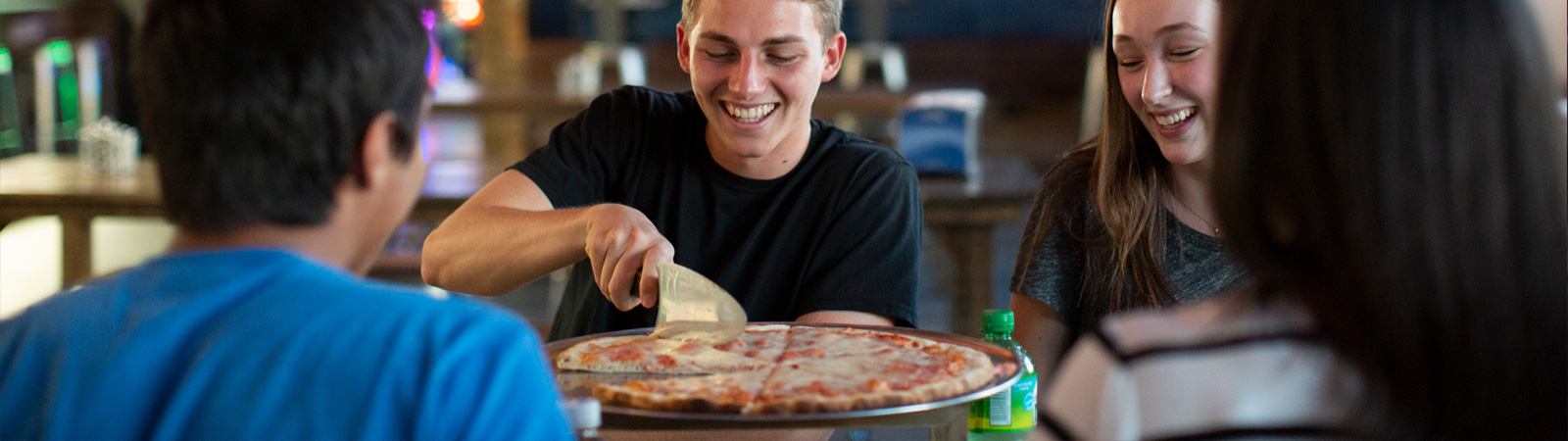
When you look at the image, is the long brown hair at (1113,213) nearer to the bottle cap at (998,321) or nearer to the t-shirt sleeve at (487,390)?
the bottle cap at (998,321)

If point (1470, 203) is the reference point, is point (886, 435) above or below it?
below

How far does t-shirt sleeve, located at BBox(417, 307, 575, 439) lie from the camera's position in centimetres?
75

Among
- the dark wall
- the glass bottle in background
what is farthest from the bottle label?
the dark wall

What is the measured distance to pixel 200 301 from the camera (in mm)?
781

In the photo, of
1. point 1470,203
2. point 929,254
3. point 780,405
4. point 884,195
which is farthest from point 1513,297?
point 929,254

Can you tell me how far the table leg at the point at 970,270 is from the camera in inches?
126

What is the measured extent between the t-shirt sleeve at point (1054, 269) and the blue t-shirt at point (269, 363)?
1118 millimetres

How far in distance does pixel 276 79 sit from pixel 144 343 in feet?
0.63

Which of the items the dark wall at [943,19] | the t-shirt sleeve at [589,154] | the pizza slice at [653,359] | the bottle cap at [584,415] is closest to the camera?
the bottle cap at [584,415]

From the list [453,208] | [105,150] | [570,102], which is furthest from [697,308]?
[570,102]

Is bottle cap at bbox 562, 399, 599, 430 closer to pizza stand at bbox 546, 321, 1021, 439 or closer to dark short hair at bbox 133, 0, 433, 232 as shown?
pizza stand at bbox 546, 321, 1021, 439

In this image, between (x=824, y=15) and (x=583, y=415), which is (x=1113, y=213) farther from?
(x=583, y=415)

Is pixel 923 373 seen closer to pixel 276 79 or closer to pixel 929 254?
pixel 276 79

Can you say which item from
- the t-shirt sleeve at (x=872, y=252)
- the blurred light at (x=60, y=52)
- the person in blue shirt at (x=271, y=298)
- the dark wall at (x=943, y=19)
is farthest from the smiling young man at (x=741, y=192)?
the dark wall at (x=943, y=19)
